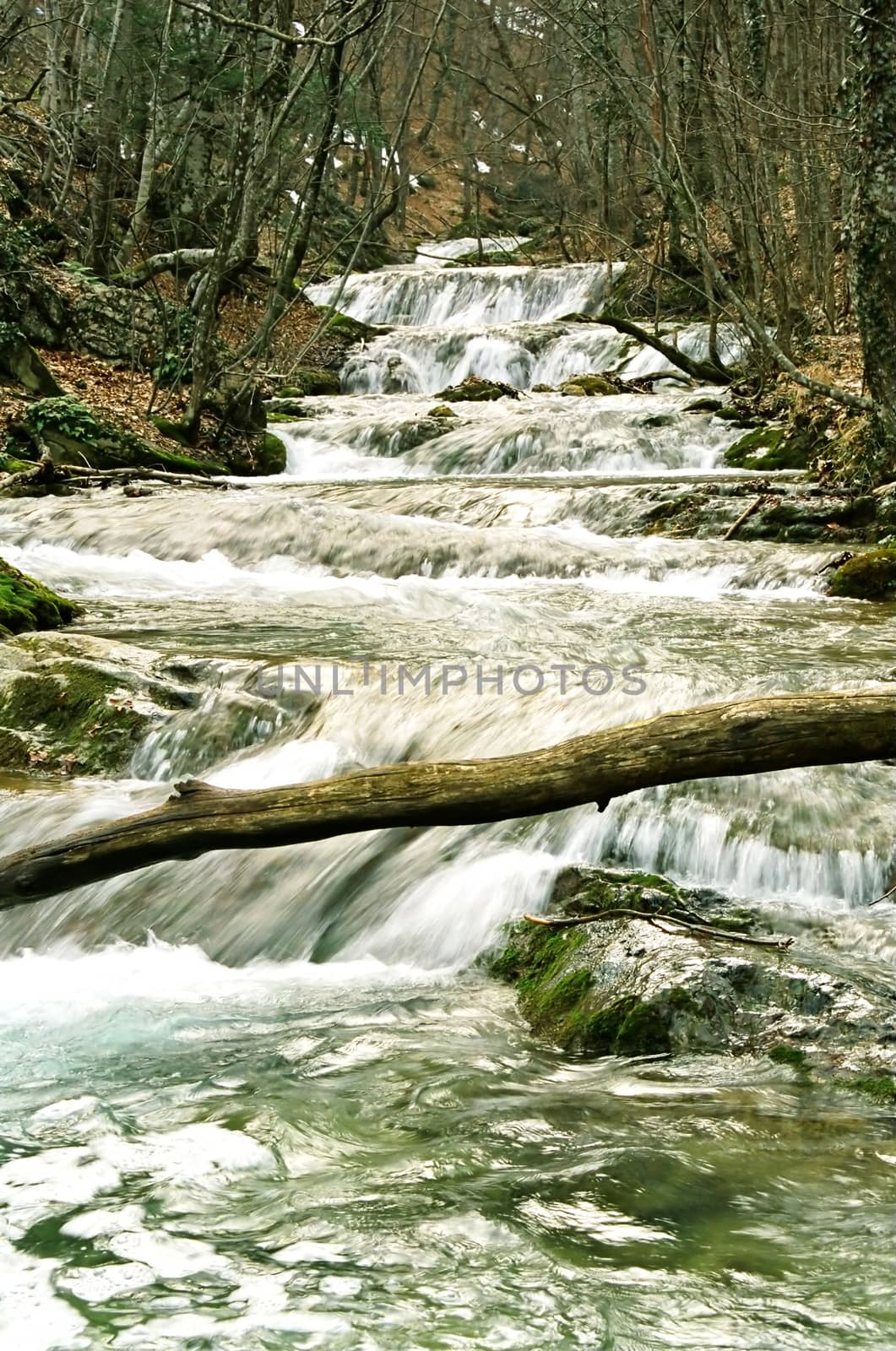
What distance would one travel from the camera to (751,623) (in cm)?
834

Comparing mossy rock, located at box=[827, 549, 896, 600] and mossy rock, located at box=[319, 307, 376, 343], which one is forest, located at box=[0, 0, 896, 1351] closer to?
mossy rock, located at box=[827, 549, 896, 600]

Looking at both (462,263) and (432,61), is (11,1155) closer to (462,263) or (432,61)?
(462,263)

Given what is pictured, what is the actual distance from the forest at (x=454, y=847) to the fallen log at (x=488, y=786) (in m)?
0.01

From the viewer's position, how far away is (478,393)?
19.1m

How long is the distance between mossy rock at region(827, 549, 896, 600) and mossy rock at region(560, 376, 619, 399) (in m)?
9.71

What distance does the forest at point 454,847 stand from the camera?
2.71 meters

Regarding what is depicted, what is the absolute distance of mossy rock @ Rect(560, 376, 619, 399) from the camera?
18.7 metres

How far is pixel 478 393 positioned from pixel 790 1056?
16397mm

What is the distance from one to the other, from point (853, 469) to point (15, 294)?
11.2 metres

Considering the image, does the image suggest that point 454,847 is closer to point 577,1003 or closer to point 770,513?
point 577,1003

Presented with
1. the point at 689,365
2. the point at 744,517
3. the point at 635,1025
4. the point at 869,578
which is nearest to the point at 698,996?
the point at 635,1025

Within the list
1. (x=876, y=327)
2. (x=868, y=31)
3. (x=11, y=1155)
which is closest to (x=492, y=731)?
(x=11, y=1155)

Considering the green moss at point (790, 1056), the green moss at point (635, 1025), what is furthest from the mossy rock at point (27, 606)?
the green moss at point (790, 1056)

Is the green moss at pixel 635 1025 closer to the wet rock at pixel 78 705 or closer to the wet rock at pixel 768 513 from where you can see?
the wet rock at pixel 78 705
